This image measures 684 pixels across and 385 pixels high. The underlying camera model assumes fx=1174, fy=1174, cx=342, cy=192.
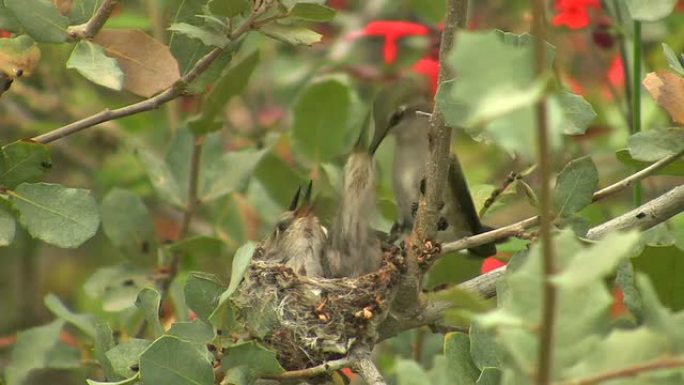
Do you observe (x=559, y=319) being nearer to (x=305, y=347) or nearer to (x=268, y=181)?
(x=305, y=347)

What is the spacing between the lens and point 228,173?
9.01 feet

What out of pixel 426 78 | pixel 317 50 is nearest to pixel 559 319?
pixel 426 78

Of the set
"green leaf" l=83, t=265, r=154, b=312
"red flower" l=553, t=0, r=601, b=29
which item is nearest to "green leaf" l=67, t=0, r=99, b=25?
"green leaf" l=83, t=265, r=154, b=312

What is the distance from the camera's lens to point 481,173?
3688 millimetres

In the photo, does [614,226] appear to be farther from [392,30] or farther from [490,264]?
[392,30]

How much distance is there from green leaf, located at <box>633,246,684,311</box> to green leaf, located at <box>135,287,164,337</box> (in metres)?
0.75

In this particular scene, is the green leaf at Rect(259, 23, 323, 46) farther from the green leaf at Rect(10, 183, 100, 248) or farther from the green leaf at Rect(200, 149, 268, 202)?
the green leaf at Rect(200, 149, 268, 202)

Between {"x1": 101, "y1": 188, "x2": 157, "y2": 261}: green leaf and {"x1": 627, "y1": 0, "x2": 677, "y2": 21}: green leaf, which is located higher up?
{"x1": 627, "y1": 0, "x2": 677, "y2": 21}: green leaf

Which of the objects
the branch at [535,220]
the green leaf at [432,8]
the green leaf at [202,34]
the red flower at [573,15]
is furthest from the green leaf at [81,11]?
the green leaf at [432,8]

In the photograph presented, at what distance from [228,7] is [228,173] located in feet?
3.16

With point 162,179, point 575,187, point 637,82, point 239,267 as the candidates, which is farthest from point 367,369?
point 162,179

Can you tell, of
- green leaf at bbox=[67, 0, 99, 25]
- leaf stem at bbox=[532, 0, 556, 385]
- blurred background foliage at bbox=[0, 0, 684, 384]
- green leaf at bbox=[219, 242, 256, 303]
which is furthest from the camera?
blurred background foliage at bbox=[0, 0, 684, 384]

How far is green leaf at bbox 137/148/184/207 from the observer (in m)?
2.77

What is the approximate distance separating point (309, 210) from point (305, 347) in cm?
92
